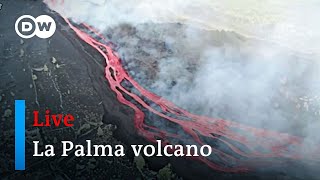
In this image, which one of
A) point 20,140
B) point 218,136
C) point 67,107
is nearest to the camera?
point 20,140

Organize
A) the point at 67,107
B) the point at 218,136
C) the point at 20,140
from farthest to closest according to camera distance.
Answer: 1. the point at 218,136
2. the point at 67,107
3. the point at 20,140

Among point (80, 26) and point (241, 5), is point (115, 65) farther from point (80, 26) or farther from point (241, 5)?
point (241, 5)

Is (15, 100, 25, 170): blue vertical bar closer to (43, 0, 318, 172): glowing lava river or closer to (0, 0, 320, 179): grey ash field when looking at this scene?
(0, 0, 320, 179): grey ash field

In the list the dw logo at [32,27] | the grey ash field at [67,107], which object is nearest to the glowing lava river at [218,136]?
the grey ash field at [67,107]

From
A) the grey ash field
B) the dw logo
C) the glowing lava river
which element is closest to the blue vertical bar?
the grey ash field

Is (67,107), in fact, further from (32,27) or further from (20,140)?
(32,27)

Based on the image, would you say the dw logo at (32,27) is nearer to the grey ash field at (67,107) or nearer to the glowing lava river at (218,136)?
the grey ash field at (67,107)

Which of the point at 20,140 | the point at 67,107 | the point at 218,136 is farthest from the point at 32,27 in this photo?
the point at 218,136
